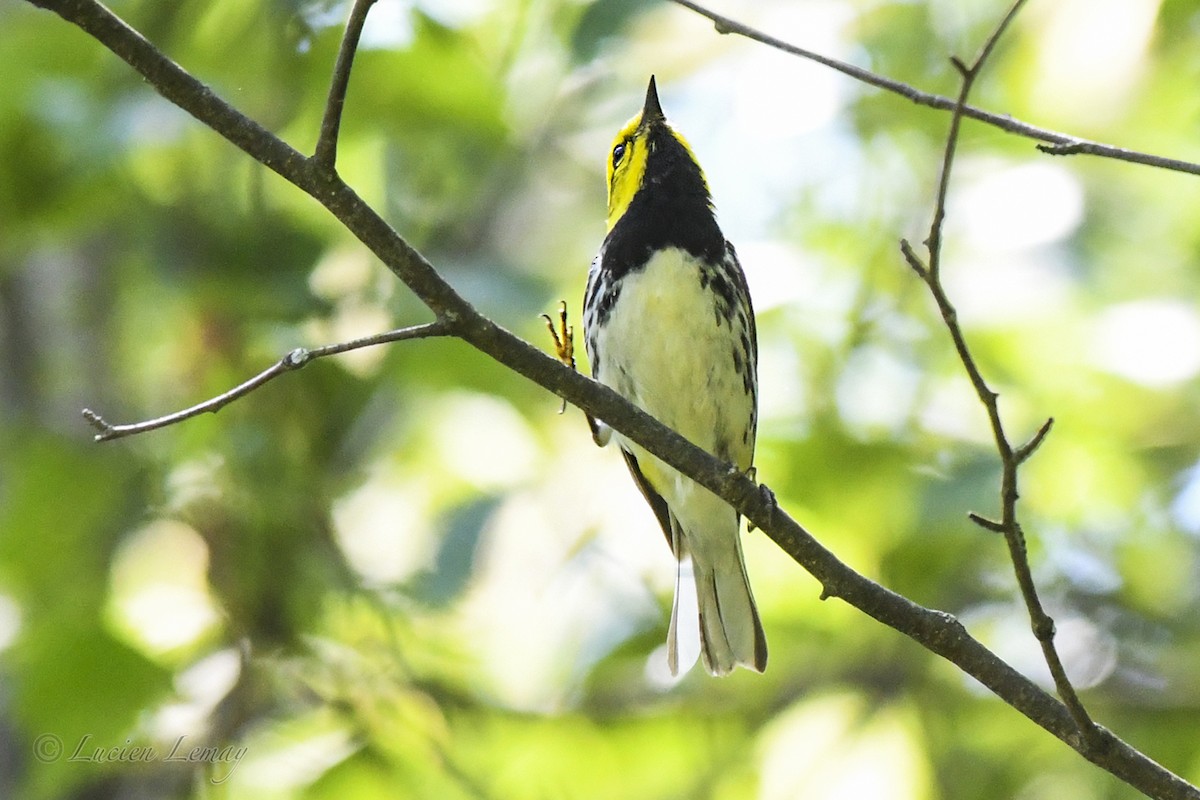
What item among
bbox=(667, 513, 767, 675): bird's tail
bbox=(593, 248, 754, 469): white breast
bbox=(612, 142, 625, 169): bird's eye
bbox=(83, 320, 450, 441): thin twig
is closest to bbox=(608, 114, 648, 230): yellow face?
bbox=(612, 142, 625, 169): bird's eye

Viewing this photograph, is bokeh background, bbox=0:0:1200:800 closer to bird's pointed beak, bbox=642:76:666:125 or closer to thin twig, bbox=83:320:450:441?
bird's pointed beak, bbox=642:76:666:125

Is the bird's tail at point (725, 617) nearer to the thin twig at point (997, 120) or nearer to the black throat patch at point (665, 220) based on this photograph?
the black throat patch at point (665, 220)

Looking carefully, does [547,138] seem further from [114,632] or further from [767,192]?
[114,632]

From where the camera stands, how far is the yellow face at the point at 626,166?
449 cm

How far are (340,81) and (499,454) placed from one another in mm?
3790

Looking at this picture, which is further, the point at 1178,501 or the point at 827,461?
the point at 1178,501

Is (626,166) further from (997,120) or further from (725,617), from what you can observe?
(997,120)

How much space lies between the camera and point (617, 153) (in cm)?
476

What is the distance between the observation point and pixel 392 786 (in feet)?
14.2

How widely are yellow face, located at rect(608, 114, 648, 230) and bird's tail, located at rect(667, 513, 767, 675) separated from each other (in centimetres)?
117

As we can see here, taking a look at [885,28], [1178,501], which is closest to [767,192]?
[885,28]

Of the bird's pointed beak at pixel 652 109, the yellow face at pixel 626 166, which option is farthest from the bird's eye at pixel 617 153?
the bird's pointed beak at pixel 652 109

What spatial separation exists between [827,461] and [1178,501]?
67.9 inches

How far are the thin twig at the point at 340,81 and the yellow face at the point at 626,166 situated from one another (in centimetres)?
207
